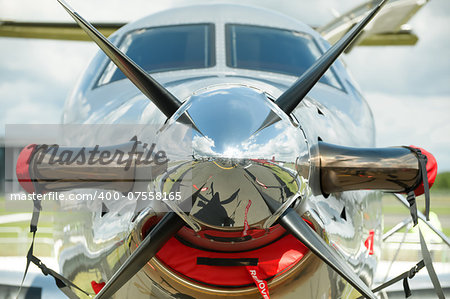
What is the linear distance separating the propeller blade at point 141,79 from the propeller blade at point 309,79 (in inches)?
20.8

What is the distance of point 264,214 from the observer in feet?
6.74

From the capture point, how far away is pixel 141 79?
8.16 ft

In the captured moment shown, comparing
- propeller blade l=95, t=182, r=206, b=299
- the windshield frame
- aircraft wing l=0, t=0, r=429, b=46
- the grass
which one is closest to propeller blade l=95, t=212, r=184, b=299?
propeller blade l=95, t=182, r=206, b=299

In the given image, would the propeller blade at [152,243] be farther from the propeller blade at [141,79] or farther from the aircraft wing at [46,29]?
the aircraft wing at [46,29]

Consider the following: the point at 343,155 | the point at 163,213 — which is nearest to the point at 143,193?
the point at 163,213

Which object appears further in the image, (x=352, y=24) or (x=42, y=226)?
(x=42, y=226)

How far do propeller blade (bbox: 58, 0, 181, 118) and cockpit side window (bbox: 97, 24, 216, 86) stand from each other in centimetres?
116

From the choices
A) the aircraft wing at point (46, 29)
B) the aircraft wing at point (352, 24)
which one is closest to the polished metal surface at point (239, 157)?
the aircraft wing at point (352, 24)

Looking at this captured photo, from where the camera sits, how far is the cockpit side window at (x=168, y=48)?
149 inches

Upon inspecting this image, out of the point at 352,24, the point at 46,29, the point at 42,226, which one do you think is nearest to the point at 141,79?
the point at 352,24

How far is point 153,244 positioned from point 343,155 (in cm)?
103

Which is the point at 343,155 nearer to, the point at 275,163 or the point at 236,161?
the point at 275,163

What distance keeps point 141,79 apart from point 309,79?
0.87m

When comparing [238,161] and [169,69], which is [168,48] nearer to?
[169,69]
